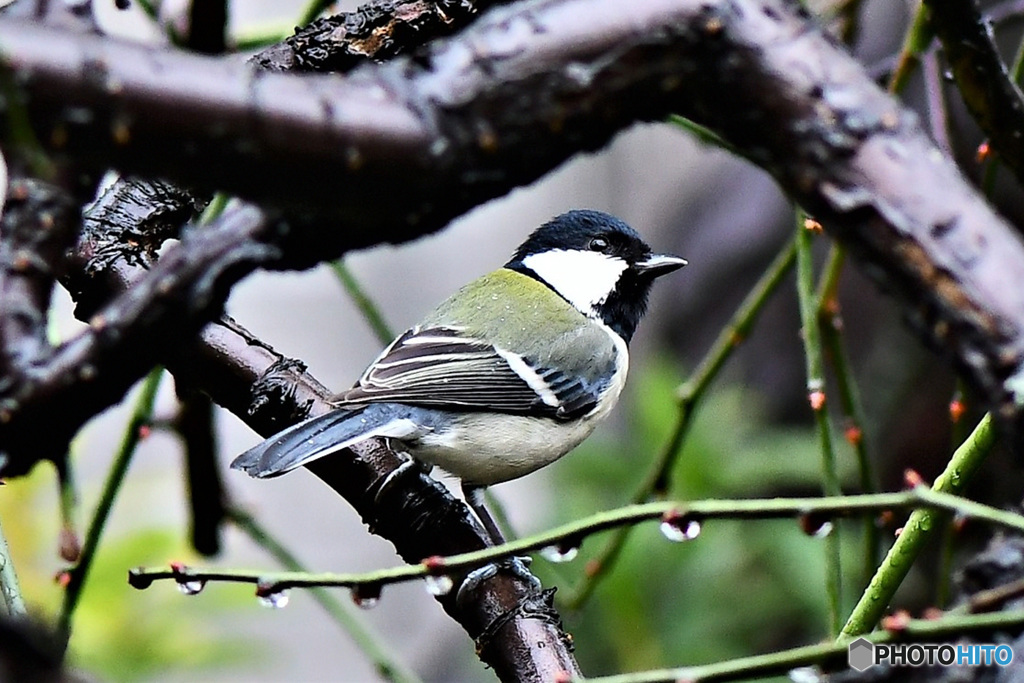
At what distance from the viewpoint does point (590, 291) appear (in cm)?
187

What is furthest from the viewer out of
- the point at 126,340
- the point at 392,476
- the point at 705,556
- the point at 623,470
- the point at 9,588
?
the point at 623,470

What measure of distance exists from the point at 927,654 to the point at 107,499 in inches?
40.9

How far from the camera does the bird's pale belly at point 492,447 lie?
1474 millimetres

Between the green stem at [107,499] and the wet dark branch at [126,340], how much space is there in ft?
2.31

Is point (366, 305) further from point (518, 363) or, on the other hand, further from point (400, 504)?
point (400, 504)

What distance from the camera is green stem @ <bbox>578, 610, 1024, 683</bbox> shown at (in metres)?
0.47

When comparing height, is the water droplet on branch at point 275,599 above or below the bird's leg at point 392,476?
below

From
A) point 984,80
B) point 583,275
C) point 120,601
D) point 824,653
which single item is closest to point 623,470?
point 583,275

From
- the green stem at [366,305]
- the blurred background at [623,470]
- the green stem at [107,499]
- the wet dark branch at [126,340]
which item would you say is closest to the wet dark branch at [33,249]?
the wet dark branch at [126,340]

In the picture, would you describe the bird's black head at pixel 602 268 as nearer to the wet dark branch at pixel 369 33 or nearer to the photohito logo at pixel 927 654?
the wet dark branch at pixel 369 33

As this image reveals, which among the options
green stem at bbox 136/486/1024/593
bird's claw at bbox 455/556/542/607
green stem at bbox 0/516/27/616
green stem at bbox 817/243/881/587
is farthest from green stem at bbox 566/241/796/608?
green stem at bbox 136/486/1024/593

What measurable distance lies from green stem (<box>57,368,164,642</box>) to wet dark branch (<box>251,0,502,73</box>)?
366 millimetres

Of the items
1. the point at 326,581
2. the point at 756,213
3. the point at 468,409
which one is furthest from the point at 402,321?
the point at 326,581

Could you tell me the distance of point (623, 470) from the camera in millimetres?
3039
